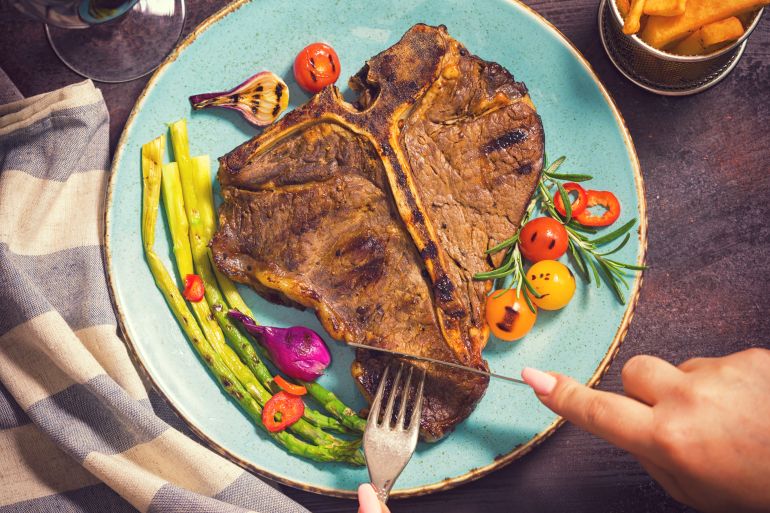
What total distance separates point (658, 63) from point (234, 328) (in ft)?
10.9

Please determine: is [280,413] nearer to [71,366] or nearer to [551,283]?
[71,366]

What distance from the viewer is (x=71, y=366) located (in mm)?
4387

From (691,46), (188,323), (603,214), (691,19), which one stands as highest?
→ (691,19)

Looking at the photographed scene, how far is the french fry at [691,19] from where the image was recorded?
13.3 ft

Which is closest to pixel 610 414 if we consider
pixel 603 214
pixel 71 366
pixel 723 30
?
pixel 603 214

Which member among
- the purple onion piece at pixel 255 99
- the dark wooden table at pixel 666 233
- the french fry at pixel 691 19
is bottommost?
the dark wooden table at pixel 666 233

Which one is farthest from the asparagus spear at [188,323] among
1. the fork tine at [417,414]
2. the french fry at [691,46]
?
the french fry at [691,46]

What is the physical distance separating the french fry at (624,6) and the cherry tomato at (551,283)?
167 centimetres

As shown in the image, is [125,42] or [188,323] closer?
[188,323]

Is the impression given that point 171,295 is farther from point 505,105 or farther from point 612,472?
point 612,472

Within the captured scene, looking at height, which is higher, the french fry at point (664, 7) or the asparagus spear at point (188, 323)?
the french fry at point (664, 7)

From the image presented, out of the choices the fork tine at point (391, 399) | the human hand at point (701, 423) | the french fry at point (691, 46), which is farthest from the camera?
the french fry at point (691, 46)

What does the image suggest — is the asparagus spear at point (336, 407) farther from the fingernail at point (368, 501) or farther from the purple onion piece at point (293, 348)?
the fingernail at point (368, 501)

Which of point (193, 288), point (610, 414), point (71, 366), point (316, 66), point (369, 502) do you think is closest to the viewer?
point (610, 414)
